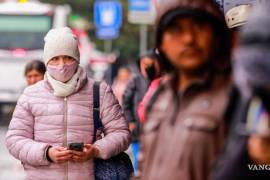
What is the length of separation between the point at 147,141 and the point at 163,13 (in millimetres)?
558

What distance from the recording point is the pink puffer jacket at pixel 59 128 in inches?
234

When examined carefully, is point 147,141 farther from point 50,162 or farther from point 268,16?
point 50,162

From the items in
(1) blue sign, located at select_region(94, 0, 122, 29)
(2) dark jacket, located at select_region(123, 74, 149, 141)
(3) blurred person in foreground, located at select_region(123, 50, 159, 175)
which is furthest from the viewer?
(1) blue sign, located at select_region(94, 0, 122, 29)

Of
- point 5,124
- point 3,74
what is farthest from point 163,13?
point 5,124

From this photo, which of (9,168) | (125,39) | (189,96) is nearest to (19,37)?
(9,168)

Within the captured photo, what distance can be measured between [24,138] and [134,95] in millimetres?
5520

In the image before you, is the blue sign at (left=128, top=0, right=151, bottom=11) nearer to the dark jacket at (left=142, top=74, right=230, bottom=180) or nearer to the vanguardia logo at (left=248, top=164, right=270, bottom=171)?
the dark jacket at (left=142, top=74, right=230, bottom=180)

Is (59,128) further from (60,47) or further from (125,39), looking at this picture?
(125,39)

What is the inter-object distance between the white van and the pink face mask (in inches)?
816

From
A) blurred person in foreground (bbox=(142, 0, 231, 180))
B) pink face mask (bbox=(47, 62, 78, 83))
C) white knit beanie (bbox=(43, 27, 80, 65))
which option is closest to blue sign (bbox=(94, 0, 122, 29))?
white knit beanie (bbox=(43, 27, 80, 65))

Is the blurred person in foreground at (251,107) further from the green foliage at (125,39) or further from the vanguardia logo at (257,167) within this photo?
the green foliage at (125,39)

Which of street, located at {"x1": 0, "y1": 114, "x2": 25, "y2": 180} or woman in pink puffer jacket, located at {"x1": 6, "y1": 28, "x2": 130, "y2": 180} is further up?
woman in pink puffer jacket, located at {"x1": 6, "y1": 28, "x2": 130, "y2": 180}

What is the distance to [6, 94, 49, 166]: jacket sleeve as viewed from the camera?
19.5 feet

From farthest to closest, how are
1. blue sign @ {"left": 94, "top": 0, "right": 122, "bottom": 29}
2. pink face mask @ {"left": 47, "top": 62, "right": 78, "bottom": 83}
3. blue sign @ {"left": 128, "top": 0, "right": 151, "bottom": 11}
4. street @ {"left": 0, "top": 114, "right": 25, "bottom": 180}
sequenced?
1. blue sign @ {"left": 94, "top": 0, "right": 122, "bottom": 29}
2. blue sign @ {"left": 128, "top": 0, "right": 151, "bottom": 11}
3. street @ {"left": 0, "top": 114, "right": 25, "bottom": 180}
4. pink face mask @ {"left": 47, "top": 62, "right": 78, "bottom": 83}
